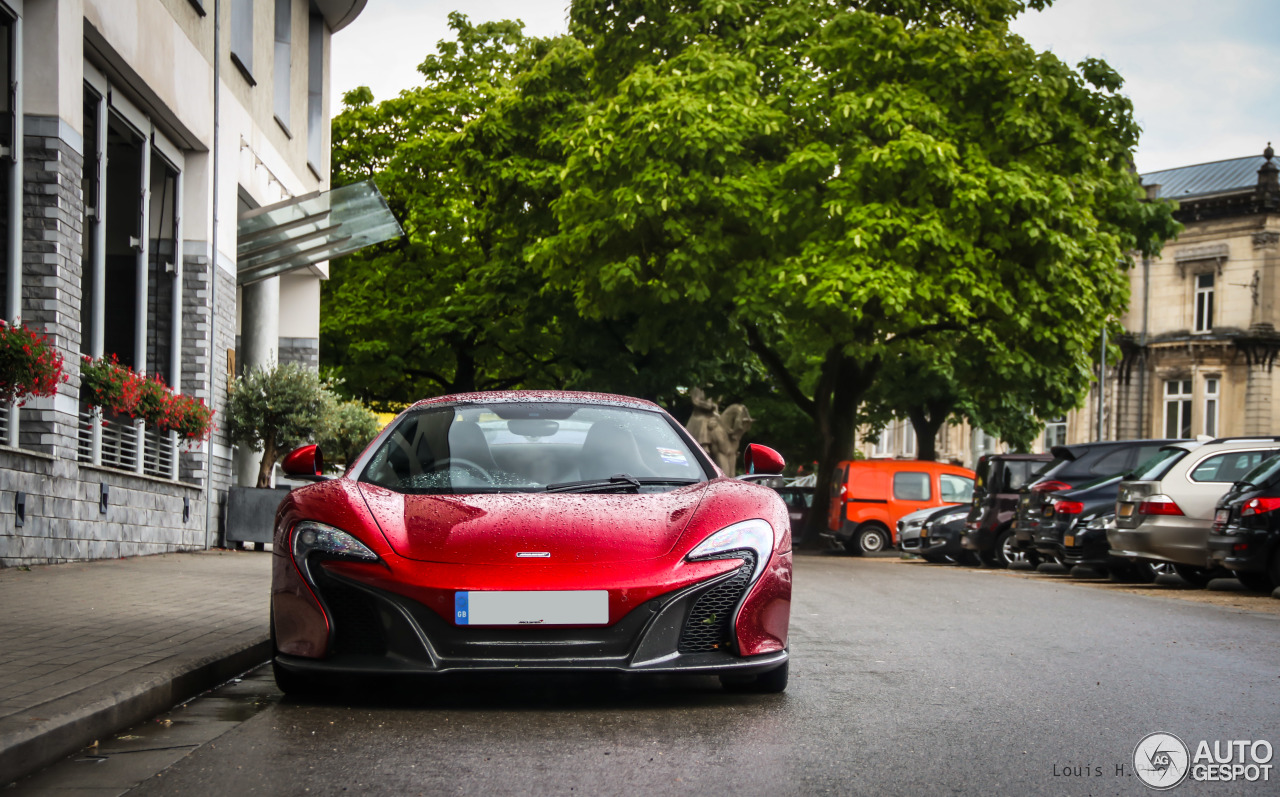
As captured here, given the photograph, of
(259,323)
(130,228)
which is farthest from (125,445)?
(259,323)

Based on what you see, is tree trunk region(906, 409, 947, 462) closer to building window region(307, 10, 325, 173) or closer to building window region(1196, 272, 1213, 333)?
building window region(307, 10, 325, 173)

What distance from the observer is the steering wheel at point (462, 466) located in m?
6.58

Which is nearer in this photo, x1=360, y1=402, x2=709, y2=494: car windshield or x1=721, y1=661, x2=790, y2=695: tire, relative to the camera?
x1=721, y1=661, x2=790, y2=695: tire

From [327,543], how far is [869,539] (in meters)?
24.1

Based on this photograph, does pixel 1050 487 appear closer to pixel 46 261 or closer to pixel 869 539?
pixel 869 539

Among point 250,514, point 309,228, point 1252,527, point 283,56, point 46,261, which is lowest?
point 250,514

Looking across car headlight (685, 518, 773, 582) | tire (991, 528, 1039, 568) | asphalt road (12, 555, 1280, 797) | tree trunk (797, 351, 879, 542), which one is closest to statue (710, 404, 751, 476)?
tree trunk (797, 351, 879, 542)

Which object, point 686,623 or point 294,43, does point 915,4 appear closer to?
point 294,43

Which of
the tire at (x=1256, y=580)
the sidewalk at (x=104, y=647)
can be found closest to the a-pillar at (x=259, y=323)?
the sidewalk at (x=104, y=647)

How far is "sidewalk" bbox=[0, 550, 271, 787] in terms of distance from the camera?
16.3 ft

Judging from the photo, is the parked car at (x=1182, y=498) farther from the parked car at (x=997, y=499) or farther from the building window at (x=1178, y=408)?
the building window at (x=1178, y=408)

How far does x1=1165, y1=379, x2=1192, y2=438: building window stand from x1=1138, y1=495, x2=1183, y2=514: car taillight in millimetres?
42081

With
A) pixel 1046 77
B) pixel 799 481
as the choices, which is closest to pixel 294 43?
pixel 1046 77

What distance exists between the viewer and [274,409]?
61.8 ft
